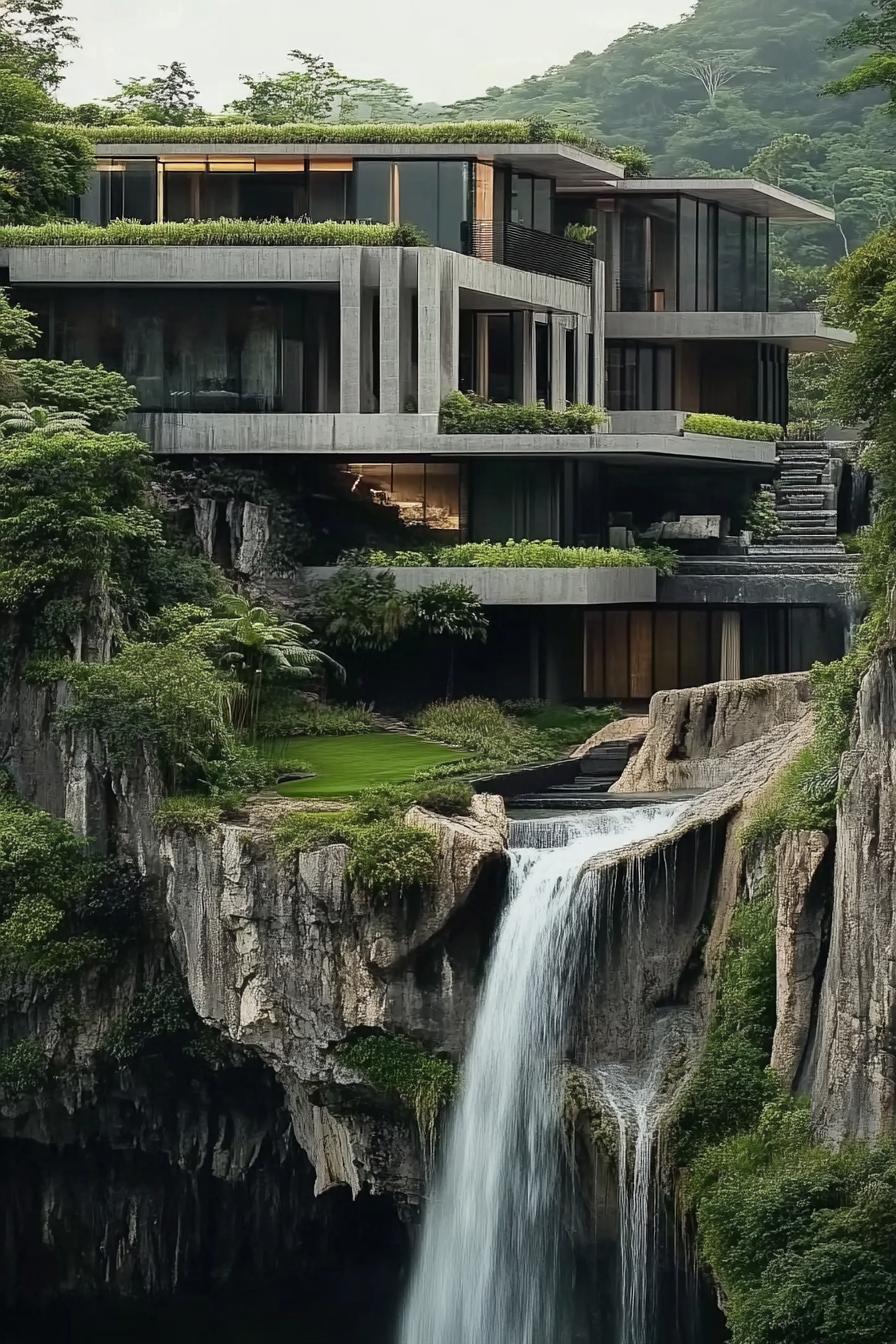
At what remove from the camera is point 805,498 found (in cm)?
5328

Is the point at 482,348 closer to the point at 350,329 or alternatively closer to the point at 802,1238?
the point at 350,329

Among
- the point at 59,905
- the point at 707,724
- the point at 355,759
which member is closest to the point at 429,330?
the point at 355,759

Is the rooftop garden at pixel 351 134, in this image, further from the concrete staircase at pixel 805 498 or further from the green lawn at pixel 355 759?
the green lawn at pixel 355 759

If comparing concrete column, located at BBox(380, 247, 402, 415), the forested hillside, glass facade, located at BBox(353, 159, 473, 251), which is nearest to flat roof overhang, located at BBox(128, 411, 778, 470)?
concrete column, located at BBox(380, 247, 402, 415)

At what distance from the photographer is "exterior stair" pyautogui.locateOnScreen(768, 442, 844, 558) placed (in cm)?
5128

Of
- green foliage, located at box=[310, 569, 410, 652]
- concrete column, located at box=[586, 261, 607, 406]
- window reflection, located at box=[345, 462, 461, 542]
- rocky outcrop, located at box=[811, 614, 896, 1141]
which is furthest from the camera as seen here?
concrete column, located at box=[586, 261, 607, 406]

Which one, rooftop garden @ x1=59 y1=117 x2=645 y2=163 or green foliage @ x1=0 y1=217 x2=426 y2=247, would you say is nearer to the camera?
green foliage @ x1=0 y1=217 x2=426 y2=247

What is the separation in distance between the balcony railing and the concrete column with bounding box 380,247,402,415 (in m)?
3.35

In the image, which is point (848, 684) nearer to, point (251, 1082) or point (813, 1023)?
point (813, 1023)

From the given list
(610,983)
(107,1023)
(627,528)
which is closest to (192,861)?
(107,1023)

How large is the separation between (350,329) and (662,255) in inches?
512

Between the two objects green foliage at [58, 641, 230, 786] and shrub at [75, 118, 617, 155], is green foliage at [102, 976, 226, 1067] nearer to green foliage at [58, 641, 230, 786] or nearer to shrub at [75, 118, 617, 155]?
green foliage at [58, 641, 230, 786]

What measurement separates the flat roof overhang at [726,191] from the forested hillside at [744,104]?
33.3m

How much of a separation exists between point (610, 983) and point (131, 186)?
24725mm
